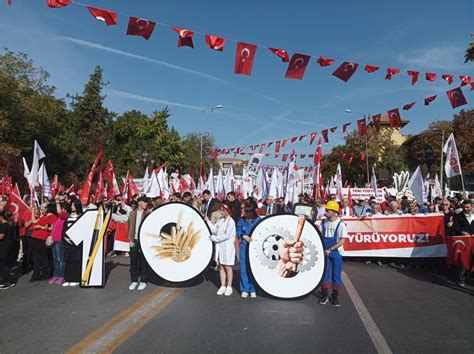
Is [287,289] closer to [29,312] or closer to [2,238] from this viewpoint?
[29,312]

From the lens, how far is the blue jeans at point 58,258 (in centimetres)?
792

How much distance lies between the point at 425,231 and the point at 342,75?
16.2 ft

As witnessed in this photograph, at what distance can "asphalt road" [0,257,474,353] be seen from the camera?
14.8 ft

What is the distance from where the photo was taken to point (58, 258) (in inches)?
312

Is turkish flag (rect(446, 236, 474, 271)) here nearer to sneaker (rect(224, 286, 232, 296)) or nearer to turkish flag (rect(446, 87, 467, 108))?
sneaker (rect(224, 286, 232, 296))

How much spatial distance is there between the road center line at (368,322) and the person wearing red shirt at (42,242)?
569cm

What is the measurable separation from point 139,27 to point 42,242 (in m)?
4.96

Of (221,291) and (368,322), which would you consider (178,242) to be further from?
(368,322)

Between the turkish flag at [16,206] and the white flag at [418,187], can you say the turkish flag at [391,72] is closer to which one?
the white flag at [418,187]

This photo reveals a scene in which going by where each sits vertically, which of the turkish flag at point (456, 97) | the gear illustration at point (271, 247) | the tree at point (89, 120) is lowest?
the gear illustration at point (271, 247)

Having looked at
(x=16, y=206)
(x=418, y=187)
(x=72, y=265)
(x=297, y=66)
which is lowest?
(x=72, y=265)

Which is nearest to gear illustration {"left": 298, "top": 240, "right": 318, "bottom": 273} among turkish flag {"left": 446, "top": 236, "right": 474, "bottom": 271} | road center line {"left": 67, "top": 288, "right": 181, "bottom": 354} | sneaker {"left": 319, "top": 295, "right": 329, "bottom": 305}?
sneaker {"left": 319, "top": 295, "right": 329, "bottom": 305}

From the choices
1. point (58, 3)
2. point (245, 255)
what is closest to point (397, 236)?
point (245, 255)

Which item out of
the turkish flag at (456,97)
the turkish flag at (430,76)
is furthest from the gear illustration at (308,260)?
the turkish flag at (456,97)
